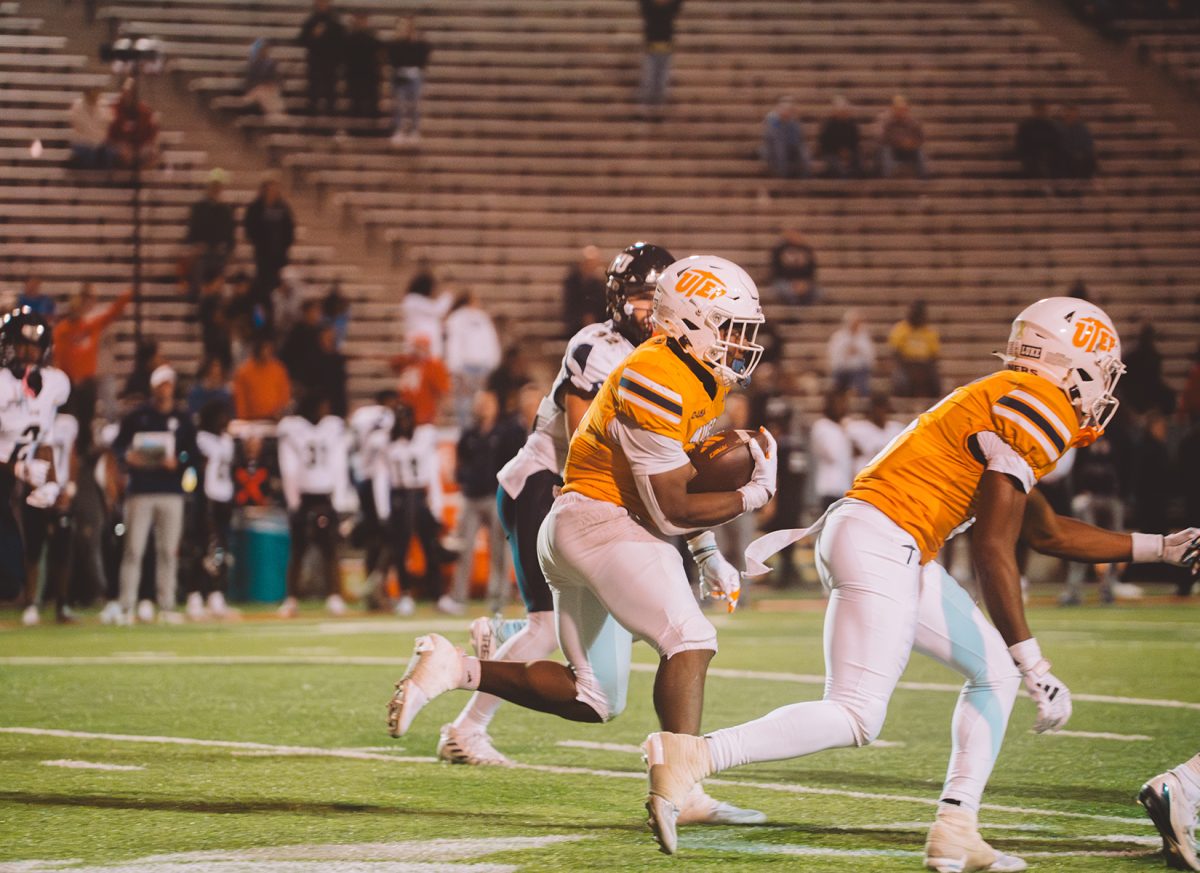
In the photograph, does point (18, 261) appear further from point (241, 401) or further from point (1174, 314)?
point (1174, 314)

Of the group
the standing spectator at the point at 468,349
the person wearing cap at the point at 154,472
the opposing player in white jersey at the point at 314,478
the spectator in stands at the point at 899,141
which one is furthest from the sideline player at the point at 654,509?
the spectator in stands at the point at 899,141

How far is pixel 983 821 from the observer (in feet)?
18.8

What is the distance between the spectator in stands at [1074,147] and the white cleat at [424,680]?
60.5 ft

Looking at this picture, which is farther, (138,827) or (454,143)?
(454,143)

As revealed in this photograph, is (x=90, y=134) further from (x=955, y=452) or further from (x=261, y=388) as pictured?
(x=955, y=452)

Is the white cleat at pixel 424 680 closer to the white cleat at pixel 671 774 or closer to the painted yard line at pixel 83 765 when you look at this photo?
the white cleat at pixel 671 774

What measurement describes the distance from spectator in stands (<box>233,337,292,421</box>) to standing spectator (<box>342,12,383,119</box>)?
6.59 m

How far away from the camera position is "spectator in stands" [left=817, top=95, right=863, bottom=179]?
73.5ft

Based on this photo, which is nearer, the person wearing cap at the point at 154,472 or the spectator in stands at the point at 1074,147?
the person wearing cap at the point at 154,472

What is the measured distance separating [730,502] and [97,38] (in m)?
19.3

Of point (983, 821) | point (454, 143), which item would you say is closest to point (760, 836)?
point (983, 821)

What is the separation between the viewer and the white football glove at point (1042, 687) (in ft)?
16.5

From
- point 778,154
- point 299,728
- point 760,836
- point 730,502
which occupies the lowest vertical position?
point 299,728

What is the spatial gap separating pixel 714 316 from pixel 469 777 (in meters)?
2.17
